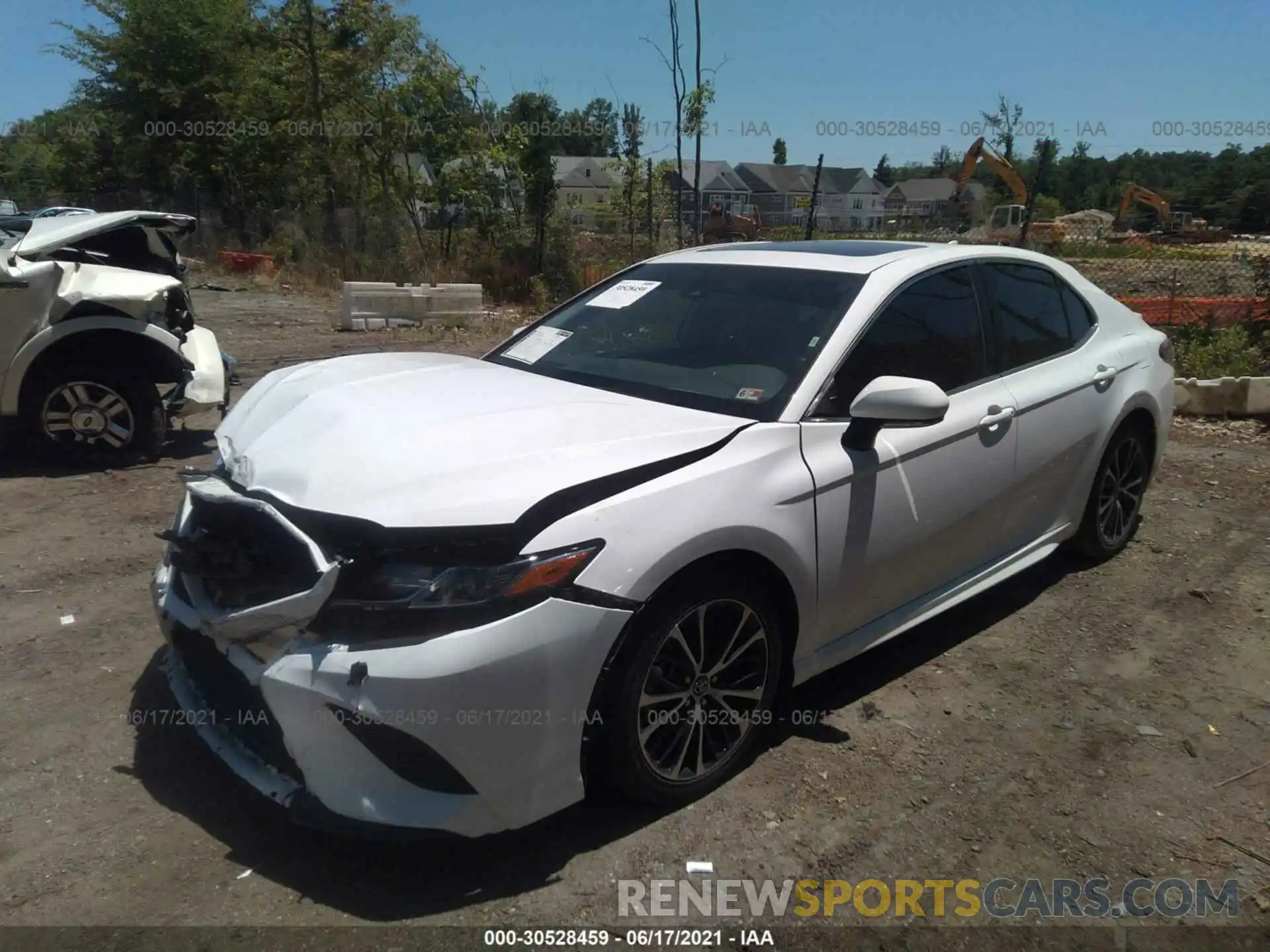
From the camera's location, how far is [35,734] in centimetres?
337

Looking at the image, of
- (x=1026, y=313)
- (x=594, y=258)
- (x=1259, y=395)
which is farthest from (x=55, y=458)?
(x=594, y=258)

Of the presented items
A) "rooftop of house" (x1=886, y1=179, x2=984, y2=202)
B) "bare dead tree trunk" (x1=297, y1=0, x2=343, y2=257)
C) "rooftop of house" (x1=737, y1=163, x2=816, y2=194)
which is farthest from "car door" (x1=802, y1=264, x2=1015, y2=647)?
"rooftop of house" (x1=737, y1=163, x2=816, y2=194)

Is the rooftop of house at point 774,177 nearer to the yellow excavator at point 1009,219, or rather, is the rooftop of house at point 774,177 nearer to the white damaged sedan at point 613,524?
the yellow excavator at point 1009,219

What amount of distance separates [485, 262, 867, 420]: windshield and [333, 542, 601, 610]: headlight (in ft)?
3.41

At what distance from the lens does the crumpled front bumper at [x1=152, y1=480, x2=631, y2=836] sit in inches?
94.0

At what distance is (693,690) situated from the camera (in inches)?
115

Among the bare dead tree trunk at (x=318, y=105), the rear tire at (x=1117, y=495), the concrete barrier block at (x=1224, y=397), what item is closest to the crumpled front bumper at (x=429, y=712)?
the rear tire at (x=1117, y=495)

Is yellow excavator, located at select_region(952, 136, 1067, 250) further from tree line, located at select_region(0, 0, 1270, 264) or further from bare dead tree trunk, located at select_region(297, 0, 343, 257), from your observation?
bare dead tree trunk, located at select_region(297, 0, 343, 257)

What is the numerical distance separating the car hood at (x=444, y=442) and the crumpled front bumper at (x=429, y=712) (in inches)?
10.3

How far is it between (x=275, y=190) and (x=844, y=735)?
2813cm

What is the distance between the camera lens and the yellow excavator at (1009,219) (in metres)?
12.8

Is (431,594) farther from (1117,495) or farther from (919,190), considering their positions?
(919,190)

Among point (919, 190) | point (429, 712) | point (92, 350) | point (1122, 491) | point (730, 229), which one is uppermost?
point (919, 190)

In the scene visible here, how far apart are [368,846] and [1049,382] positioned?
10.9ft
